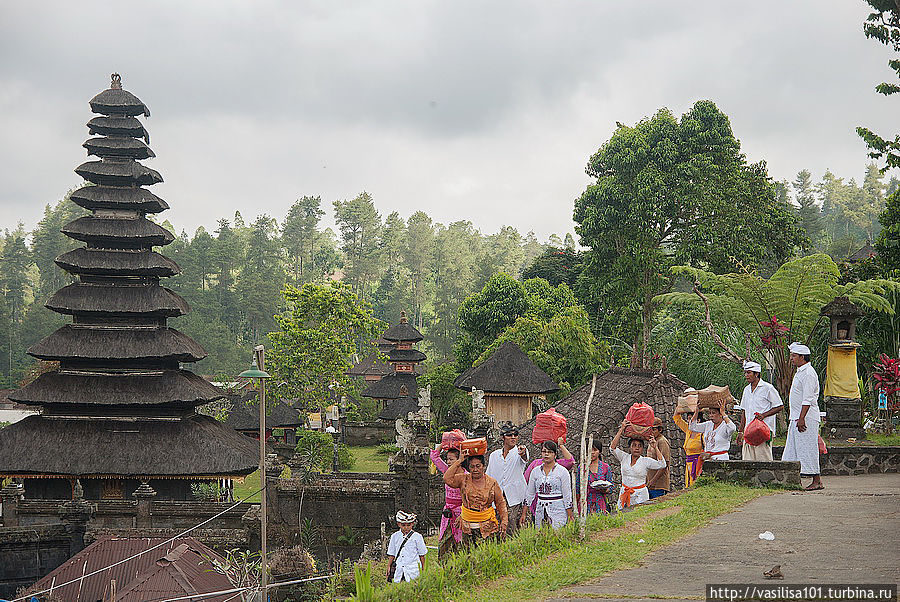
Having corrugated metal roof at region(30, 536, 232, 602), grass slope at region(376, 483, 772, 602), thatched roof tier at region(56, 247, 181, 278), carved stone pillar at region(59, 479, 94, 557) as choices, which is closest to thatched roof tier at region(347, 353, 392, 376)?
thatched roof tier at region(56, 247, 181, 278)

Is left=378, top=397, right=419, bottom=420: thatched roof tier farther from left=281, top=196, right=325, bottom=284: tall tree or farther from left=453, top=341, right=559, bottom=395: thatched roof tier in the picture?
left=281, top=196, right=325, bottom=284: tall tree

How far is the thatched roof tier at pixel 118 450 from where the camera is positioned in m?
21.3

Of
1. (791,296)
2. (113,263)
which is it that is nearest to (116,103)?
(113,263)

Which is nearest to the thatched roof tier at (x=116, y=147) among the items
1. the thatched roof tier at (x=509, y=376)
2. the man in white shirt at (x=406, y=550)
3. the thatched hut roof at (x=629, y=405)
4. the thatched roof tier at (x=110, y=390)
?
the thatched roof tier at (x=110, y=390)

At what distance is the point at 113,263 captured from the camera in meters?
24.1

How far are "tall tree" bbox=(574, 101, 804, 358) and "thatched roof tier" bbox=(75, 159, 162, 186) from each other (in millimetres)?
18623

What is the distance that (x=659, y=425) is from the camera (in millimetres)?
10367

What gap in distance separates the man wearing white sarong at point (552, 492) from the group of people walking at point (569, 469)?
0.04ft

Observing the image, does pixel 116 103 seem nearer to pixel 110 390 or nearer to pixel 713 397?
pixel 110 390

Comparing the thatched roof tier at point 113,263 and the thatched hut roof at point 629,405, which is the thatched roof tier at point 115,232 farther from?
the thatched hut roof at point 629,405

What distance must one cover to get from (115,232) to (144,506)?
8.78 meters

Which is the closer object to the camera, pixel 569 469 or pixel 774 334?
pixel 569 469

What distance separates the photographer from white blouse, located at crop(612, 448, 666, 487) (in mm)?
10203

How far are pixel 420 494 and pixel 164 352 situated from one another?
8.60m
